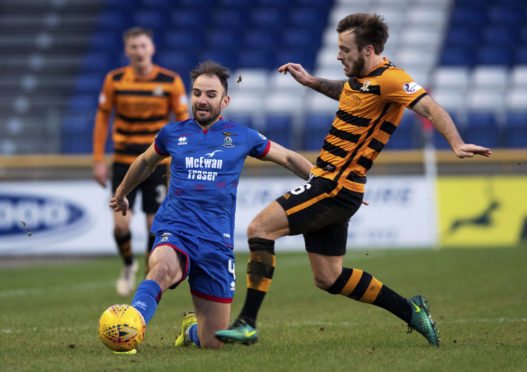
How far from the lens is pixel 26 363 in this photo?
187 inches

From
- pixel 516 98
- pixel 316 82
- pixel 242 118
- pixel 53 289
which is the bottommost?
pixel 53 289

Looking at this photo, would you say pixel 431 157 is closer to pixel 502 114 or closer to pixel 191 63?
pixel 502 114

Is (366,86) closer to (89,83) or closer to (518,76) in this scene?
(518,76)

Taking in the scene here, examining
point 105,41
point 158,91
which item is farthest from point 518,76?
point 158,91

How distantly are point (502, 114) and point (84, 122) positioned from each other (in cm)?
846

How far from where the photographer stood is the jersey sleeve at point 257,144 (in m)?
5.34

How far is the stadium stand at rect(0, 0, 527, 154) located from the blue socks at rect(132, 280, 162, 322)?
12584mm

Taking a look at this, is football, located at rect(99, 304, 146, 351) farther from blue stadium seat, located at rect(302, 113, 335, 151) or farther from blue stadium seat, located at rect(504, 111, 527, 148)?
blue stadium seat, located at rect(504, 111, 527, 148)

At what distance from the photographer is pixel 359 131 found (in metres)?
5.40

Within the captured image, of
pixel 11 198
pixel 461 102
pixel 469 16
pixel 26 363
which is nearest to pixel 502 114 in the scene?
pixel 461 102

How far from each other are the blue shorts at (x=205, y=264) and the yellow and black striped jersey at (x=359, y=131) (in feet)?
2.74

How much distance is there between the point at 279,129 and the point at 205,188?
12.3 meters

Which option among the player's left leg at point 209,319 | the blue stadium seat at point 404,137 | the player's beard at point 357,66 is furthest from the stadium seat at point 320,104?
the player's left leg at point 209,319

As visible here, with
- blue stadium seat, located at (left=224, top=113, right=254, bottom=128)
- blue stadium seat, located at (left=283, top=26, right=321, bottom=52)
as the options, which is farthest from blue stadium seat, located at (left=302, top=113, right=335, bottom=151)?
blue stadium seat, located at (left=283, top=26, right=321, bottom=52)
